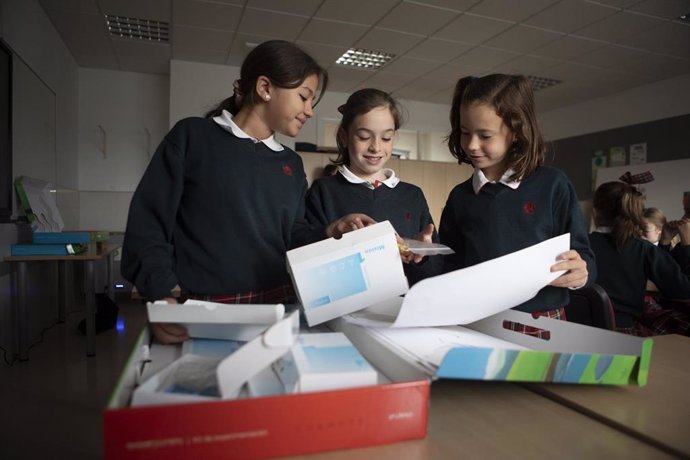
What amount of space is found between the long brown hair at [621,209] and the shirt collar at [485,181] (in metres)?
1.45

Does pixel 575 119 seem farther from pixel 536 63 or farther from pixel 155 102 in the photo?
pixel 155 102

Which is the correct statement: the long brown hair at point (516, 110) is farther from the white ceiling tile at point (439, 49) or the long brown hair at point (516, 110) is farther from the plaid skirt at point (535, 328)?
the white ceiling tile at point (439, 49)

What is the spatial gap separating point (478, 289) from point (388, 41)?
409cm

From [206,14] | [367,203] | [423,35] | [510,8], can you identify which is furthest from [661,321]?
[206,14]

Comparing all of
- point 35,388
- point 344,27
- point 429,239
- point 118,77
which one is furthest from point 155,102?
point 429,239

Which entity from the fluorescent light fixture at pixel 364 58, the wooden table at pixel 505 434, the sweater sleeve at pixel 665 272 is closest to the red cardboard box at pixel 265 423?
the wooden table at pixel 505 434

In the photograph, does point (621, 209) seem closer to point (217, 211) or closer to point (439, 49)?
point (217, 211)

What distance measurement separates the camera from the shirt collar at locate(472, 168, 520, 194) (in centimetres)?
112

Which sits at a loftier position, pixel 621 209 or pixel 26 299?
pixel 621 209

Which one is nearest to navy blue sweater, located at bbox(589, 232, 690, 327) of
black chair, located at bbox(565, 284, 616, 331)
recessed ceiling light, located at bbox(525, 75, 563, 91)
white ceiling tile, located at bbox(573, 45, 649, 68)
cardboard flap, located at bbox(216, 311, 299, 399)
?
black chair, located at bbox(565, 284, 616, 331)

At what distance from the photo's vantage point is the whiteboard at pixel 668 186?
4.92 m

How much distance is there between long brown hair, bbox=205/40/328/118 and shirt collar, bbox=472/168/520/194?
0.47 meters

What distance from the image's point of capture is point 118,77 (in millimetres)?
5250

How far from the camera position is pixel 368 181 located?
4.98 feet
